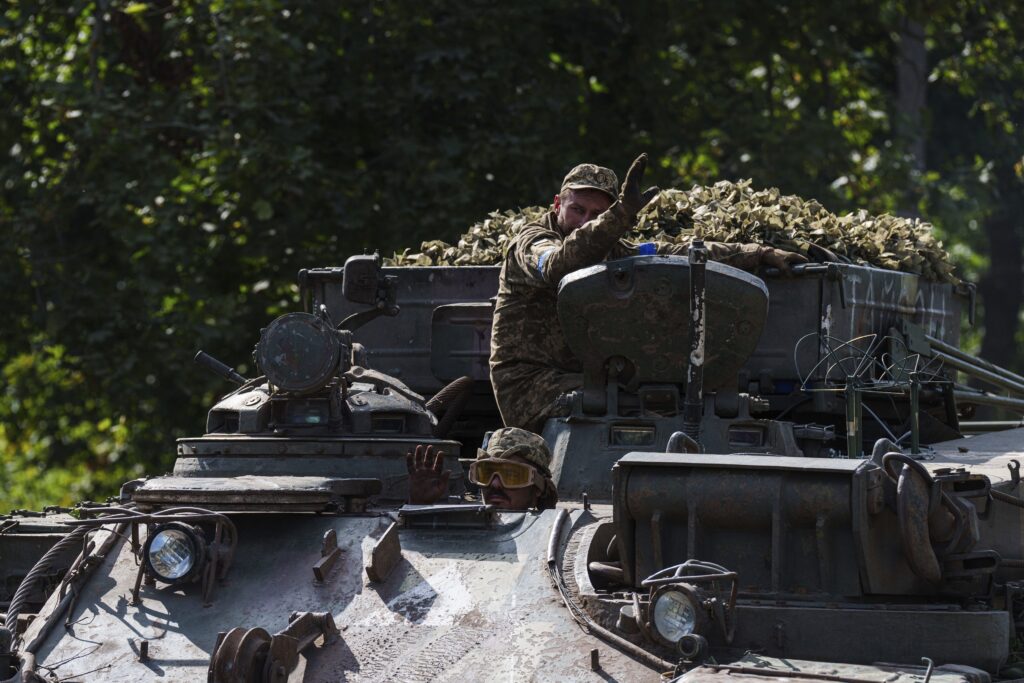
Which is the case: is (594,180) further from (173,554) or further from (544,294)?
(173,554)

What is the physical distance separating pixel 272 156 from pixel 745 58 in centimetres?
582

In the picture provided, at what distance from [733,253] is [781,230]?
109cm

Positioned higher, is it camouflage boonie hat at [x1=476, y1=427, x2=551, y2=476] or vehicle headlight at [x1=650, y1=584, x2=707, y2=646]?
camouflage boonie hat at [x1=476, y1=427, x2=551, y2=476]

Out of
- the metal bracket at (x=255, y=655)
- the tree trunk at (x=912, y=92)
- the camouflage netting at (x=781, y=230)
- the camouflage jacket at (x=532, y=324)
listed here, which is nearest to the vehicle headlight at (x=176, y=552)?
the metal bracket at (x=255, y=655)

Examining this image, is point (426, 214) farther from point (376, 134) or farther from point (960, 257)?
point (960, 257)

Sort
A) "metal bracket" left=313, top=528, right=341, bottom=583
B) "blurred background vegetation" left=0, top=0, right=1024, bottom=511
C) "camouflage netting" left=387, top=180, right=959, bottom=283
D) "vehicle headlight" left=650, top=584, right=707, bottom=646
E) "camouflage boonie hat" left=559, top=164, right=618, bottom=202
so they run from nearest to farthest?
"vehicle headlight" left=650, top=584, right=707, bottom=646 < "metal bracket" left=313, top=528, right=341, bottom=583 < "camouflage boonie hat" left=559, top=164, right=618, bottom=202 < "camouflage netting" left=387, top=180, right=959, bottom=283 < "blurred background vegetation" left=0, top=0, right=1024, bottom=511

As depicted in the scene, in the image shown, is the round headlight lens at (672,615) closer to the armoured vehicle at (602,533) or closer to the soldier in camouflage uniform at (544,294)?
the armoured vehicle at (602,533)

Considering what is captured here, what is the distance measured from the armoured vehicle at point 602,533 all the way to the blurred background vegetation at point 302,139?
26.0 feet

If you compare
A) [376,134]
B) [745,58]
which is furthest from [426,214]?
[745,58]

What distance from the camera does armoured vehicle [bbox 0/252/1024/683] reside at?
7.05 m

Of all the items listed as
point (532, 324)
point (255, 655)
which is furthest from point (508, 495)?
point (532, 324)

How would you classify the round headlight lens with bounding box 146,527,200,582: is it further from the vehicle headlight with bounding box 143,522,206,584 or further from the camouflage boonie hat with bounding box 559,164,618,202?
the camouflage boonie hat with bounding box 559,164,618,202

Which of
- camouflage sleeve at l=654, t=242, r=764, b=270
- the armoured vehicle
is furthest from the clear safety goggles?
camouflage sleeve at l=654, t=242, r=764, b=270

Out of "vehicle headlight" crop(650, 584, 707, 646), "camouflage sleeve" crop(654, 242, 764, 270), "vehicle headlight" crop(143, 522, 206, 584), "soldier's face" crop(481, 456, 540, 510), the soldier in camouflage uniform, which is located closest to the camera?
"vehicle headlight" crop(650, 584, 707, 646)
